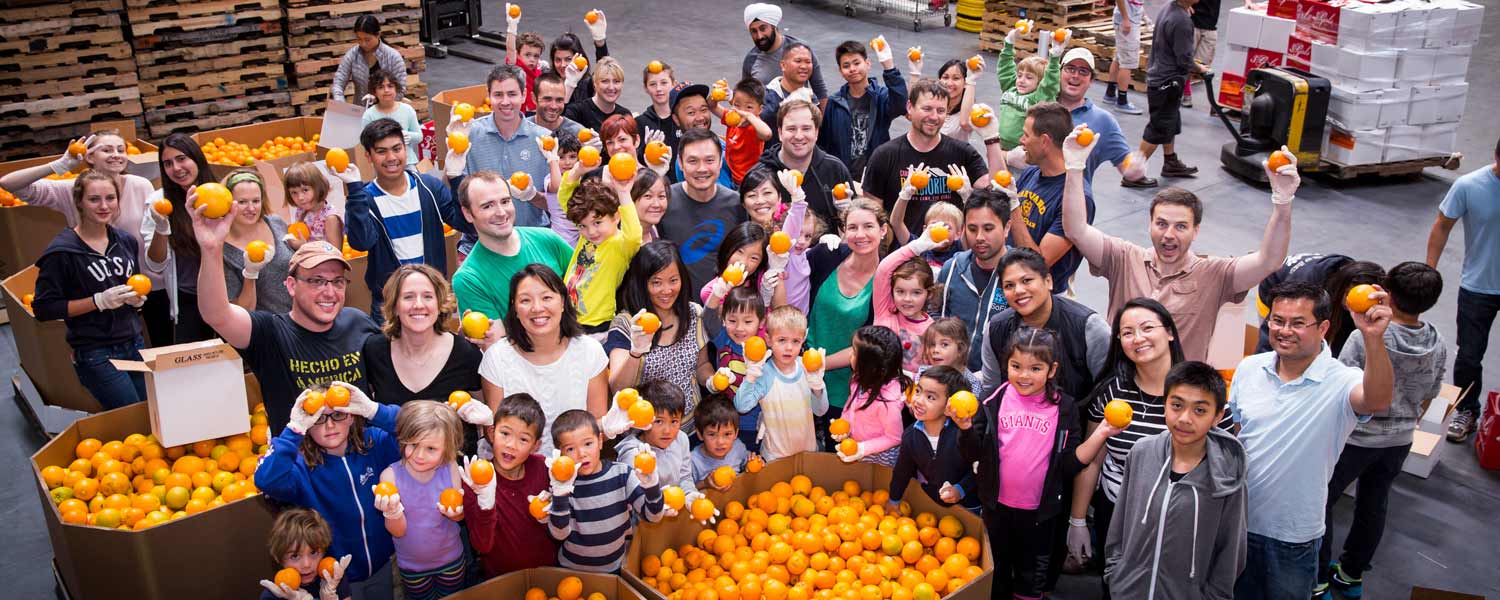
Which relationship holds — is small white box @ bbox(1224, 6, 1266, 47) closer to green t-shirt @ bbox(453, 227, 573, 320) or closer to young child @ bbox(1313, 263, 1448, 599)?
young child @ bbox(1313, 263, 1448, 599)

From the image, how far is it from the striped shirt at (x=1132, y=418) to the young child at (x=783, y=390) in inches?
44.4

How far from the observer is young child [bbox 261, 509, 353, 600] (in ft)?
12.9

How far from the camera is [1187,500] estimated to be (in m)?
3.92

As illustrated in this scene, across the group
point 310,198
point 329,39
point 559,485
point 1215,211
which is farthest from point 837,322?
point 329,39

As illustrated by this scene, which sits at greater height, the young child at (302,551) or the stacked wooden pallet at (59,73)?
the stacked wooden pallet at (59,73)

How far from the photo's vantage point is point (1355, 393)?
4000 millimetres

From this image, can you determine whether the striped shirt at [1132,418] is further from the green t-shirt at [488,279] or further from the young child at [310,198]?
the young child at [310,198]

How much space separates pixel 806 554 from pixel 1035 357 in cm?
122

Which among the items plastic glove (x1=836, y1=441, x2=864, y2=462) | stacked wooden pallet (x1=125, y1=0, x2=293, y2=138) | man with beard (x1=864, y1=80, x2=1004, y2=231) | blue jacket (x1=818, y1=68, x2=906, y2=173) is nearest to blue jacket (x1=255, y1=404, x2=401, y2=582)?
plastic glove (x1=836, y1=441, x2=864, y2=462)

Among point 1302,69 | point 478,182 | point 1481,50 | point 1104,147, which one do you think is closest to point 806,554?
point 478,182

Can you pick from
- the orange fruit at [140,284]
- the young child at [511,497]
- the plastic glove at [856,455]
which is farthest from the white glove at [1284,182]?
the orange fruit at [140,284]

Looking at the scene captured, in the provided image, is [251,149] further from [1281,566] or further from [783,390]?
[1281,566]

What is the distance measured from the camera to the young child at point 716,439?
4699mm

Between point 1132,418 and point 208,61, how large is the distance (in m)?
9.17
